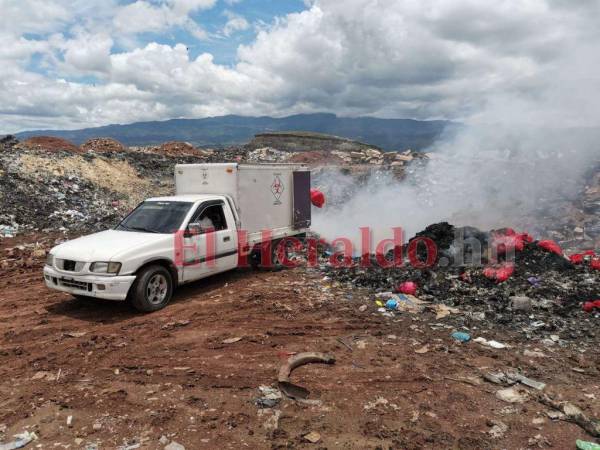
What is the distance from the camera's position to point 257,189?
838 centimetres

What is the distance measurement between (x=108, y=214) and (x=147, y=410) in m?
13.3

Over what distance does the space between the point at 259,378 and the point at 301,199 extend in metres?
5.65

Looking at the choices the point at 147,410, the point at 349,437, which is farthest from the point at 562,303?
the point at 147,410

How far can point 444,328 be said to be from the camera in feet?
20.0

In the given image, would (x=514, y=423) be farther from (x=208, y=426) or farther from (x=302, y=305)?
(x=302, y=305)

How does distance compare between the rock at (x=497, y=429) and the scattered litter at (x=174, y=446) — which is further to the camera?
the rock at (x=497, y=429)

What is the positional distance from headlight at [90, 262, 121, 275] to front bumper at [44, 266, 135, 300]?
8 cm

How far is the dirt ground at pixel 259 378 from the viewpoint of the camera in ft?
12.0

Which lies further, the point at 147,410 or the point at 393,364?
the point at 393,364

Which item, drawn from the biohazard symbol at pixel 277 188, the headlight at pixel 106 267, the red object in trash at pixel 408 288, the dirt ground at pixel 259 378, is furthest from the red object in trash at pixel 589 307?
the headlight at pixel 106 267

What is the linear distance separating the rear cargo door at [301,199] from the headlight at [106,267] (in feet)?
14.4

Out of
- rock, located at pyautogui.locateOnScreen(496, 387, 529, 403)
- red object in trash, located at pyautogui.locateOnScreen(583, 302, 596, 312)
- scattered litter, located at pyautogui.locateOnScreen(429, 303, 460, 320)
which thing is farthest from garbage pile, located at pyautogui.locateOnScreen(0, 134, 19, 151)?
red object in trash, located at pyautogui.locateOnScreen(583, 302, 596, 312)

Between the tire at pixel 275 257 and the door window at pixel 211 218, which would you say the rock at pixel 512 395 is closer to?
the door window at pixel 211 218

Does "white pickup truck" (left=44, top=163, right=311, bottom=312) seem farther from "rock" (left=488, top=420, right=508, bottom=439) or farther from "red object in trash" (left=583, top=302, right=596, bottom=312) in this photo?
"red object in trash" (left=583, top=302, right=596, bottom=312)
